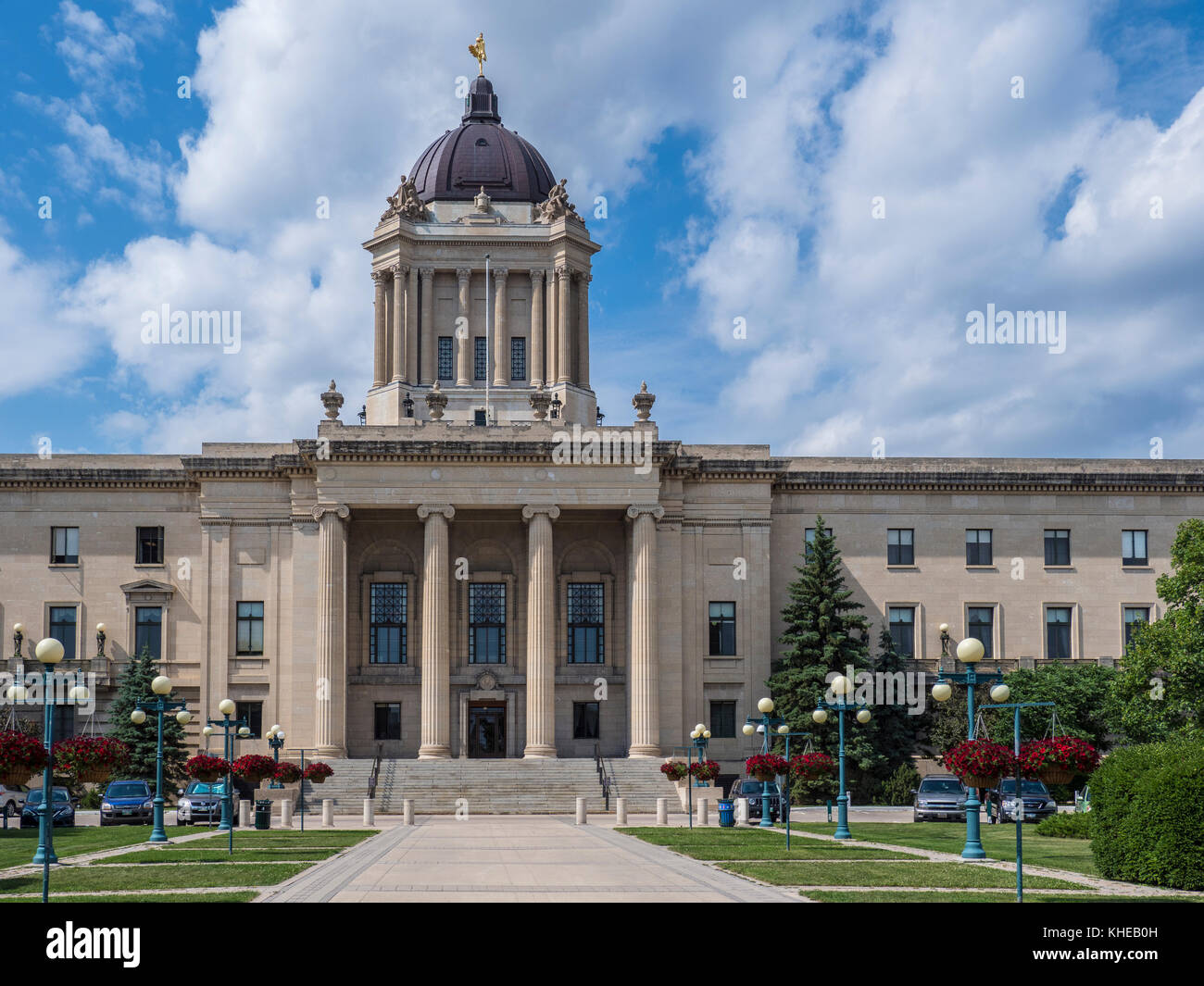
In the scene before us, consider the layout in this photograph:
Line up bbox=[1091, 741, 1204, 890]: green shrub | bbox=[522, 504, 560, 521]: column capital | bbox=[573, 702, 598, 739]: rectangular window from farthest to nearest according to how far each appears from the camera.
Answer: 1. bbox=[573, 702, 598, 739]: rectangular window
2. bbox=[522, 504, 560, 521]: column capital
3. bbox=[1091, 741, 1204, 890]: green shrub

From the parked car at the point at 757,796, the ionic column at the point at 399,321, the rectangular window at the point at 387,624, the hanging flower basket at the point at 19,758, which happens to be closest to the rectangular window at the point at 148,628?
the rectangular window at the point at 387,624

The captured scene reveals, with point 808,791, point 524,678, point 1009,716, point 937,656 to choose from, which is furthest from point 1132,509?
point 524,678

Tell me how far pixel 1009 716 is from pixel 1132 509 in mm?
15715

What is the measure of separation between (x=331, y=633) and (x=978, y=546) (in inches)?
1140

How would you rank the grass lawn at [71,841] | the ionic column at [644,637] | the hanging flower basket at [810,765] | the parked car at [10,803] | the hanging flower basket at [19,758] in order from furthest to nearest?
the ionic column at [644,637] < the parked car at [10,803] < the hanging flower basket at [810,765] < the grass lawn at [71,841] < the hanging flower basket at [19,758]

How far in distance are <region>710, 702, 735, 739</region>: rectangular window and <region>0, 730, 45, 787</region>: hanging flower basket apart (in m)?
39.8

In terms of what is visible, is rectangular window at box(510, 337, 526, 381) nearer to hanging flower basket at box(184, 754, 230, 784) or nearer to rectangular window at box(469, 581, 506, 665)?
rectangular window at box(469, 581, 506, 665)

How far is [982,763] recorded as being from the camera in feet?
83.3

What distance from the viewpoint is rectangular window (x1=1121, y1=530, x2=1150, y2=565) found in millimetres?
65875

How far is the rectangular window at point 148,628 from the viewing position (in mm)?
63438

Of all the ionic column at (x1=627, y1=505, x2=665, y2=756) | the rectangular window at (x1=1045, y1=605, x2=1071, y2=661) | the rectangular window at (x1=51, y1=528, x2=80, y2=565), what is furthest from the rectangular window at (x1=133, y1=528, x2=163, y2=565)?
the rectangular window at (x1=1045, y1=605, x2=1071, y2=661)

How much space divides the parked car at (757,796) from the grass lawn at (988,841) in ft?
7.41

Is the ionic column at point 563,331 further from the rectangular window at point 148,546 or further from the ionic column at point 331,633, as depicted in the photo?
the rectangular window at point 148,546

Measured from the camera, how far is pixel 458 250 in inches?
2840
